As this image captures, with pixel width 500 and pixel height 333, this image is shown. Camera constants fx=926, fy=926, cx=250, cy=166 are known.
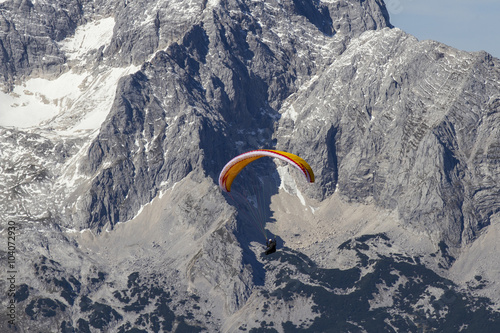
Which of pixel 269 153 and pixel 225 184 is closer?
pixel 269 153

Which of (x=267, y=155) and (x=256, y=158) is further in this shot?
(x=256, y=158)

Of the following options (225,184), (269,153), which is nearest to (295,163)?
(269,153)

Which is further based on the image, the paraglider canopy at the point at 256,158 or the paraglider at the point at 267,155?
the paraglider canopy at the point at 256,158

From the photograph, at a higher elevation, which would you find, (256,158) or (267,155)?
(267,155)

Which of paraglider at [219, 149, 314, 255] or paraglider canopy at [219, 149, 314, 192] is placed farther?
paraglider canopy at [219, 149, 314, 192]

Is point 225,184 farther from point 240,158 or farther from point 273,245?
point 273,245

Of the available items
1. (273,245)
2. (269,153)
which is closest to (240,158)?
(269,153)

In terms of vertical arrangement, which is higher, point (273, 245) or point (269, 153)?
point (269, 153)
